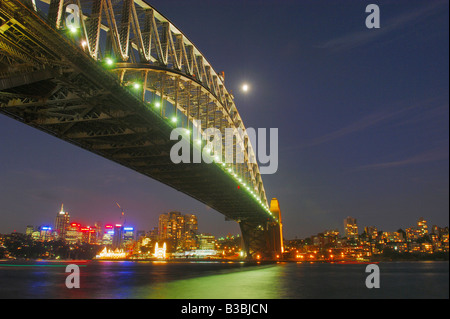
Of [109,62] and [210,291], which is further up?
[109,62]

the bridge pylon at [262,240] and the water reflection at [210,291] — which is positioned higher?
the water reflection at [210,291]

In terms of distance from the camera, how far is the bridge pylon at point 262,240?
291 feet

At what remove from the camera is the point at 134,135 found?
31297 mm

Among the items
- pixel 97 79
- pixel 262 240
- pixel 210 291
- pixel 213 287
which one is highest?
pixel 97 79

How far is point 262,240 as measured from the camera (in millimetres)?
90562

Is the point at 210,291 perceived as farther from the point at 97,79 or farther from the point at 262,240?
the point at 262,240

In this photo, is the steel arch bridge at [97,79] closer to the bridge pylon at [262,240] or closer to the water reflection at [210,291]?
the water reflection at [210,291]

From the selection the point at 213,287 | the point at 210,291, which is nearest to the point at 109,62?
the point at 210,291

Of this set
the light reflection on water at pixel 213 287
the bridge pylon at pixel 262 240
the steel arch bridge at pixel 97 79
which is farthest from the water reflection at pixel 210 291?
the bridge pylon at pixel 262 240

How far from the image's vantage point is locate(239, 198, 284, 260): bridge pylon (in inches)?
3489
